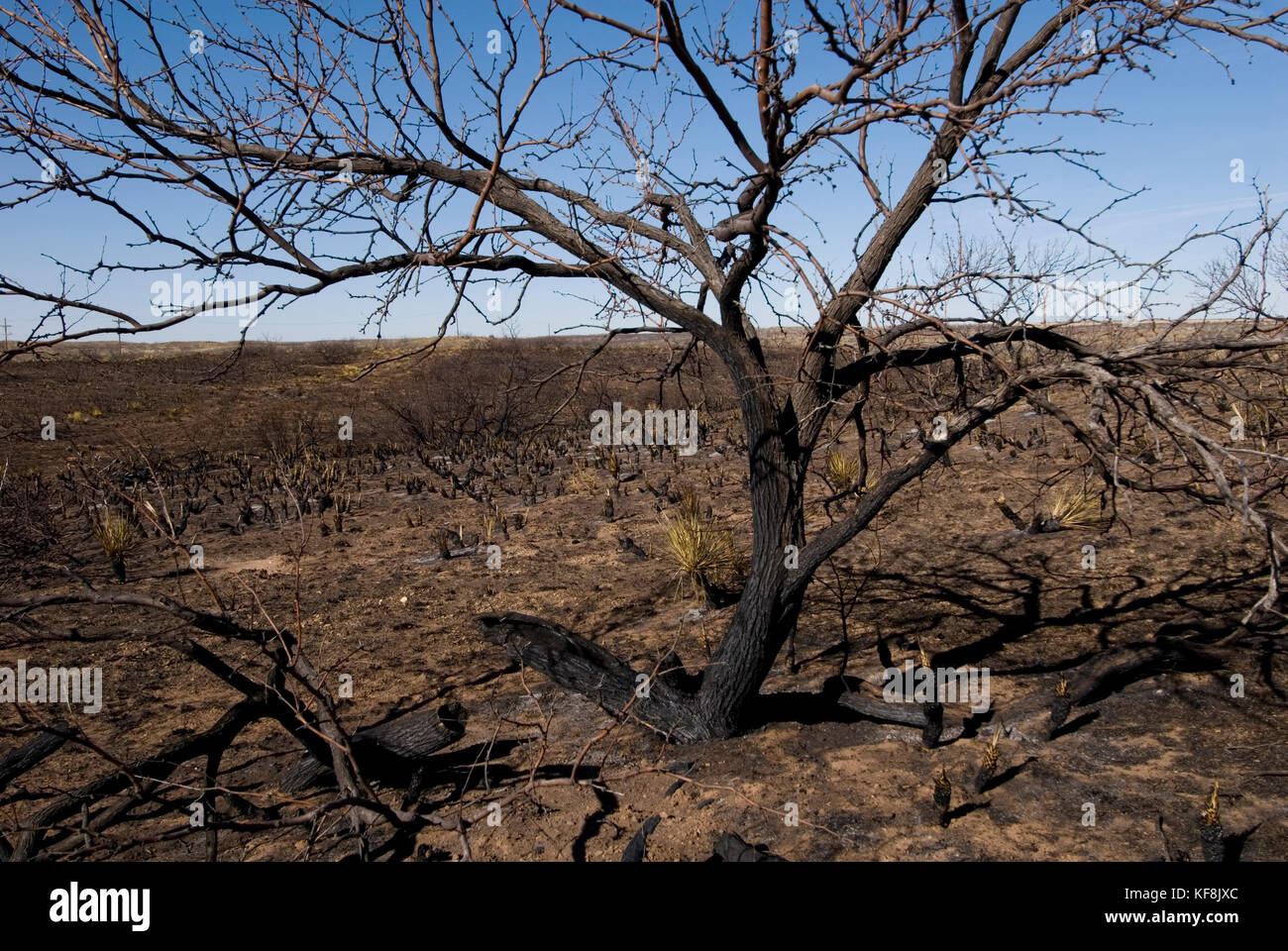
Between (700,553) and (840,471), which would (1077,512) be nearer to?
(840,471)

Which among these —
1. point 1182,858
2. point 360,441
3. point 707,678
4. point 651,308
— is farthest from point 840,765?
point 360,441

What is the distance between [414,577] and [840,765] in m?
5.89

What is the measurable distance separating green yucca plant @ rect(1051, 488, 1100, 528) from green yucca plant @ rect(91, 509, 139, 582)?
10065 millimetres

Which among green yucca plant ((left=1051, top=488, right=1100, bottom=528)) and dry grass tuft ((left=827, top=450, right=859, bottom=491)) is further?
dry grass tuft ((left=827, top=450, right=859, bottom=491))

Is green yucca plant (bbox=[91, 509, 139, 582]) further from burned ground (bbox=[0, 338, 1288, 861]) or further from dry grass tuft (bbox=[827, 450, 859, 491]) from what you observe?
dry grass tuft (bbox=[827, 450, 859, 491])

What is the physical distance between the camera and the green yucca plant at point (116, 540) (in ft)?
30.6

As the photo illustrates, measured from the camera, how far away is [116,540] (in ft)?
31.7

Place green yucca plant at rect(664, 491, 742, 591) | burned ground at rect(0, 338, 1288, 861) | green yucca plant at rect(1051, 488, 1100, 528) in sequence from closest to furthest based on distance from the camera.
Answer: burned ground at rect(0, 338, 1288, 861)
green yucca plant at rect(664, 491, 742, 591)
green yucca plant at rect(1051, 488, 1100, 528)

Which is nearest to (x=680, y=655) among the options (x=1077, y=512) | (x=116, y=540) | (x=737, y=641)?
(x=737, y=641)

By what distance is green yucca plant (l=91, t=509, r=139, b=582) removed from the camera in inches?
367

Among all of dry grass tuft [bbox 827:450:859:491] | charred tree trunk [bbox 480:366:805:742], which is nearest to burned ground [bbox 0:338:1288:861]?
charred tree trunk [bbox 480:366:805:742]

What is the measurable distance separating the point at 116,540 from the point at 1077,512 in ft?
34.5

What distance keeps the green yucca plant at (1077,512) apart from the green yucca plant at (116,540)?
10065 mm

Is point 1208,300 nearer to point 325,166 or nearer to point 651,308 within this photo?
point 651,308
